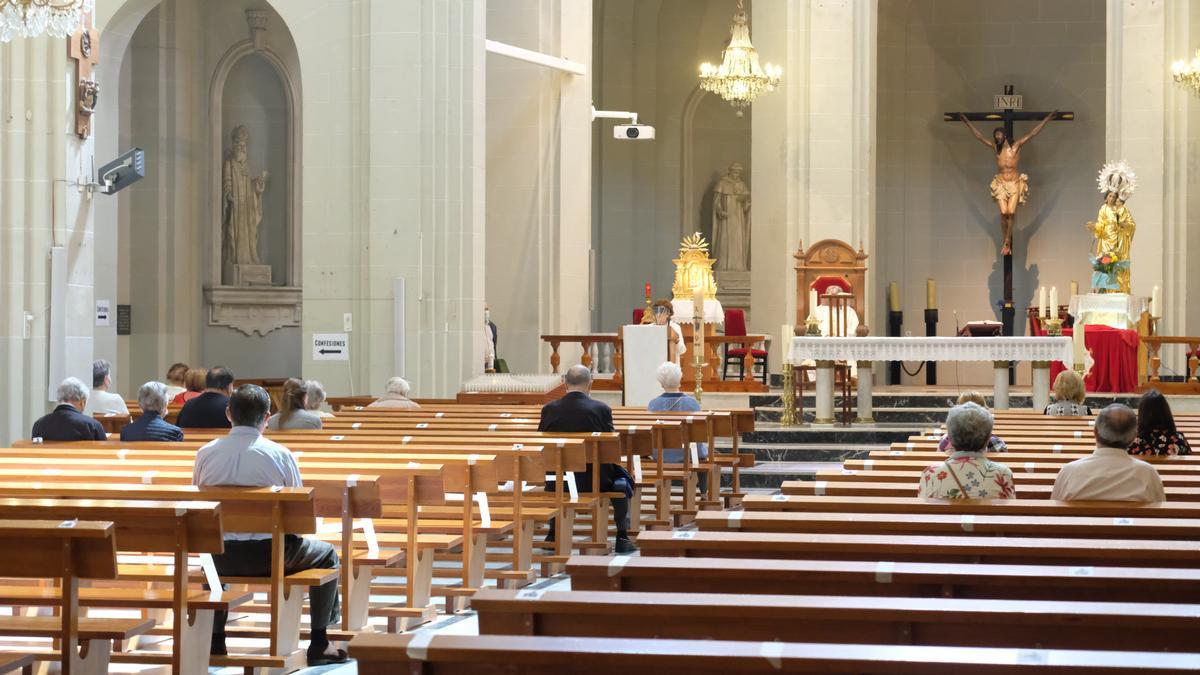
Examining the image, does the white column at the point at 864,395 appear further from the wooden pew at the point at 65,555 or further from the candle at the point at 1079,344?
the wooden pew at the point at 65,555

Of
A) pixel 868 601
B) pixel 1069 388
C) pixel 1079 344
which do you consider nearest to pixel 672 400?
pixel 1069 388

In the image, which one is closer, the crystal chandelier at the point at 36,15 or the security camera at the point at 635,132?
the crystal chandelier at the point at 36,15

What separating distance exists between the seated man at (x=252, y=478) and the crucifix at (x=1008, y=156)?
16.3 meters

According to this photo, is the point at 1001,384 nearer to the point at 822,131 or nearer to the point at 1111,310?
the point at 1111,310

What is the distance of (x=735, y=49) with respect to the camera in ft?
60.5

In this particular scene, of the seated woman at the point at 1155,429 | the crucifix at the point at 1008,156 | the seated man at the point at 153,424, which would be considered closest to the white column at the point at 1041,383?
the crucifix at the point at 1008,156

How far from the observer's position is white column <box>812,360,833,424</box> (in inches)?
571

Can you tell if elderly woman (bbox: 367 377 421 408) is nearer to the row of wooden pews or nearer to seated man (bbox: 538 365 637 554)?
seated man (bbox: 538 365 637 554)

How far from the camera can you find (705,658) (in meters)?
2.48

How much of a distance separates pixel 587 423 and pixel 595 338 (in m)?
7.38

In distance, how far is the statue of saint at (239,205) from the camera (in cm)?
1881

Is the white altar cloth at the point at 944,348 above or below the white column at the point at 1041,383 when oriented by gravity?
above

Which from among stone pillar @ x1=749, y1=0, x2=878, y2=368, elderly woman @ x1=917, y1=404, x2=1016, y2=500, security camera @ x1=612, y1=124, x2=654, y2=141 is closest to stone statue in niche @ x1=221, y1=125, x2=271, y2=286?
security camera @ x1=612, y1=124, x2=654, y2=141

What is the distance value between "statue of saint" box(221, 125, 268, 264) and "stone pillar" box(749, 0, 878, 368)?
6323mm
